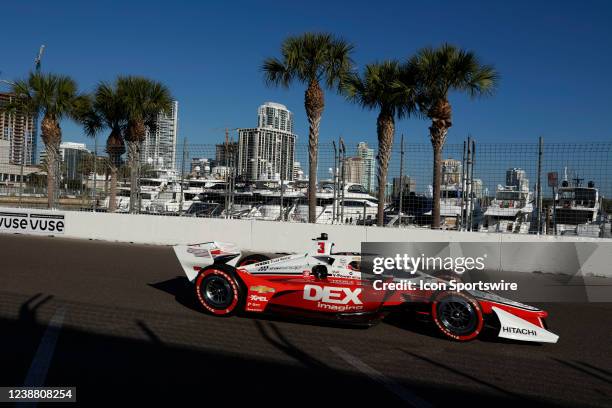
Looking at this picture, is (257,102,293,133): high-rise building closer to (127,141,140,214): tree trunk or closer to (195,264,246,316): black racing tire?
(127,141,140,214): tree trunk

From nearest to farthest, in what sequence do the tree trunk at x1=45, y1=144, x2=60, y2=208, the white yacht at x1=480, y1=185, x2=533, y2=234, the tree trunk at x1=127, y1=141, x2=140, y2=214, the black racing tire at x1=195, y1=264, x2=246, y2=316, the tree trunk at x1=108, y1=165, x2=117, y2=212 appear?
the black racing tire at x1=195, y1=264, x2=246, y2=316 → the white yacht at x1=480, y1=185, x2=533, y2=234 → the tree trunk at x1=127, y1=141, x2=140, y2=214 → the tree trunk at x1=108, y1=165, x2=117, y2=212 → the tree trunk at x1=45, y1=144, x2=60, y2=208

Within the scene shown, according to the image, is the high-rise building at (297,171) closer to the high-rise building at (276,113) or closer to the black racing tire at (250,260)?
the black racing tire at (250,260)

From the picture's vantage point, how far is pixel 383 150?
14.6 m

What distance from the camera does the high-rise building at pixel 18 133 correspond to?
54.4 feet

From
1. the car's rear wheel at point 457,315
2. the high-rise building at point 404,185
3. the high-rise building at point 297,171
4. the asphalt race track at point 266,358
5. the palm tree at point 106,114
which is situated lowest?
the asphalt race track at point 266,358

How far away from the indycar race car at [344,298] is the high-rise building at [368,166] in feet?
22.9

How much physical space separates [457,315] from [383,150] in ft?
30.5

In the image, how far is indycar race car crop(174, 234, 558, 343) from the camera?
5.57 m

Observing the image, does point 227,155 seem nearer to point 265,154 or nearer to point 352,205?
point 265,154

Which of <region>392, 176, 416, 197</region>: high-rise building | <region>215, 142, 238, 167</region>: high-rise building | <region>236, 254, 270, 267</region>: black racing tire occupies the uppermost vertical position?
<region>215, 142, 238, 167</region>: high-rise building

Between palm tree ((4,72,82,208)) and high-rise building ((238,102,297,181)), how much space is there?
7581mm

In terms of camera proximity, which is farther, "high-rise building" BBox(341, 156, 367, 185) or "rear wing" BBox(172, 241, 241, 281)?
"high-rise building" BBox(341, 156, 367, 185)

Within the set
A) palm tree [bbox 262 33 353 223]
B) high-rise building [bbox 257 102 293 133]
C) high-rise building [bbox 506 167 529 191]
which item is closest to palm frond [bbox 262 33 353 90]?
palm tree [bbox 262 33 353 223]

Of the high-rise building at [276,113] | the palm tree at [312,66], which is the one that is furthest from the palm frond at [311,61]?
the high-rise building at [276,113]
